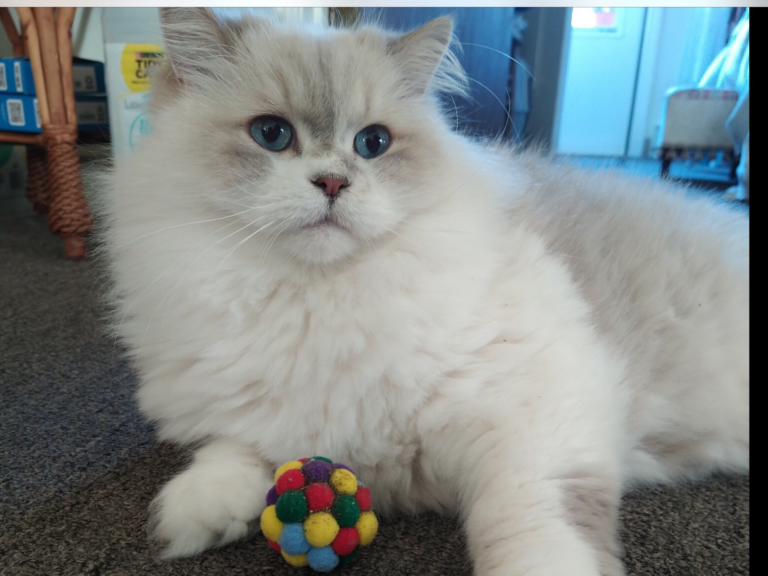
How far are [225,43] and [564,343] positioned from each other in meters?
0.76

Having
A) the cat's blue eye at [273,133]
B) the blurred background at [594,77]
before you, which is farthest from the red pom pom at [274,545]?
the blurred background at [594,77]

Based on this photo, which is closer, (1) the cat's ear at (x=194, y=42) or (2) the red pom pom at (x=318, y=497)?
(2) the red pom pom at (x=318, y=497)

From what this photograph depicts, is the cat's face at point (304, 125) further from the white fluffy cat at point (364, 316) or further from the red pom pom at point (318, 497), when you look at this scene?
the red pom pom at point (318, 497)

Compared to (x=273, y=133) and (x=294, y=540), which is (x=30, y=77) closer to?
(x=273, y=133)

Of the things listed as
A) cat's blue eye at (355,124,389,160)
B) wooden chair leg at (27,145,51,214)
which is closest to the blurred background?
cat's blue eye at (355,124,389,160)

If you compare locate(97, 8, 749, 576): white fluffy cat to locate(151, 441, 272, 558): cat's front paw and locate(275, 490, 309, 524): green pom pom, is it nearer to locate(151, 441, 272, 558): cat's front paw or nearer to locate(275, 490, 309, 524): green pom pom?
locate(151, 441, 272, 558): cat's front paw

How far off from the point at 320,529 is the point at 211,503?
217 mm

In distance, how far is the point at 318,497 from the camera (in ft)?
2.42

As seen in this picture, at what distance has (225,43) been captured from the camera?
982mm

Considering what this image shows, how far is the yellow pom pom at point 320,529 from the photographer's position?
71cm

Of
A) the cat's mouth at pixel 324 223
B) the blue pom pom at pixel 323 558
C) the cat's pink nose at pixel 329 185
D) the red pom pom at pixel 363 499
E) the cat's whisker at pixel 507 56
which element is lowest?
the blue pom pom at pixel 323 558

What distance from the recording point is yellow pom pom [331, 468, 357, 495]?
0.76 meters

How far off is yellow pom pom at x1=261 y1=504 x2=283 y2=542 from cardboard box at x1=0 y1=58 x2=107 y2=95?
5.02ft
